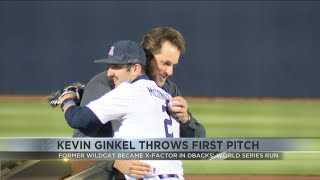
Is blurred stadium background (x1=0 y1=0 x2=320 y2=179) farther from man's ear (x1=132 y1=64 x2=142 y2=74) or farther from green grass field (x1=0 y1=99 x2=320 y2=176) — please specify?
man's ear (x1=132 y1=64 x2=142 y2=74)

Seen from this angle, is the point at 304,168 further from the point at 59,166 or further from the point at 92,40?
the point at 92,40

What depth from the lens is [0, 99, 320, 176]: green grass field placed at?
19.6ft

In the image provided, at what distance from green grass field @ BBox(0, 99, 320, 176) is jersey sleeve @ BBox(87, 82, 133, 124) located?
3.62 meters

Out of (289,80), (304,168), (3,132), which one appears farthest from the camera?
(289,80)

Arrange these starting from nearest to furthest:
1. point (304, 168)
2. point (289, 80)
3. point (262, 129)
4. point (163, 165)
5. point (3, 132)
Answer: point (163, 165)
point (304, 168)
point (3, 132)
point (262, 129)
point (289, 80)

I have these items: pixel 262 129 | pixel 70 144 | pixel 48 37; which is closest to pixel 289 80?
pixel 262 129

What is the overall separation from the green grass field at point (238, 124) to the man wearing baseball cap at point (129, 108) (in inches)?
140

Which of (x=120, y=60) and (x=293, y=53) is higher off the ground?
(x=293, y=53)

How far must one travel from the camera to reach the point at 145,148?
214cm

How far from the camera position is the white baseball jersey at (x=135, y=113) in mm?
2080

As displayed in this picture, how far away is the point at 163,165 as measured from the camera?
2.12 metres

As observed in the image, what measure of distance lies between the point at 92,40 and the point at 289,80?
3.73m

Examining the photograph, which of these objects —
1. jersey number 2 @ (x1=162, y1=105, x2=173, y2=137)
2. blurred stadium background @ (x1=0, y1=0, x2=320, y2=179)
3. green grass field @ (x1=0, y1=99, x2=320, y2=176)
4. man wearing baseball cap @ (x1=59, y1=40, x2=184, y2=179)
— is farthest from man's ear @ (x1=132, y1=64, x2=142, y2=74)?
blurred stadium background @ (x1=0, y1=0, x2=320, y2=179)

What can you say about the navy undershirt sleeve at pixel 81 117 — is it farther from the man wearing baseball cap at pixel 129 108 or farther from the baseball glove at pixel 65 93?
the baseball glove at pixel 65 93
